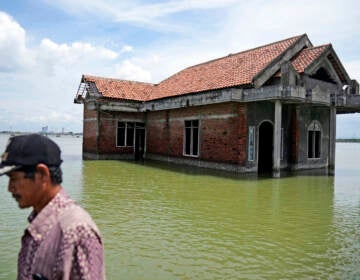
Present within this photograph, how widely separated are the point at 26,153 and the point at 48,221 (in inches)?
12.8

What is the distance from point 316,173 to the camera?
1653cm

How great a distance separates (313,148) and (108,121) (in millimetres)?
11910

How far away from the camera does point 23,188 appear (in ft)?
5.56

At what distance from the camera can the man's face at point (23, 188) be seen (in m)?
1.67

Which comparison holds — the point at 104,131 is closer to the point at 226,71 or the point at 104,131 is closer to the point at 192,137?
the point at 192,137

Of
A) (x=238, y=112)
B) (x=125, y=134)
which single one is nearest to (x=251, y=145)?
(x=238, y=112)

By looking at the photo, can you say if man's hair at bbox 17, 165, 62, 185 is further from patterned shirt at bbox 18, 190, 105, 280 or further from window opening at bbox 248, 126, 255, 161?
window opening at bbox 248, 126, 255, 161

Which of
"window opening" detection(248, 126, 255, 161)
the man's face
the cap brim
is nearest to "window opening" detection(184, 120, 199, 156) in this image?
"window opening" detection(248, 126, 255, 161)

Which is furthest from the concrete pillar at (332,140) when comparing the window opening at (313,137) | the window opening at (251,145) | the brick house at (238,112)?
the window opening at (251,145)

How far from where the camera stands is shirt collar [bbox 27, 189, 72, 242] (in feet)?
5.09

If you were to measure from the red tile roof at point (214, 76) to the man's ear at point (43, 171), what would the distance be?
14221 millimetres

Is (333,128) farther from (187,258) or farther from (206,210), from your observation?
(187,258)

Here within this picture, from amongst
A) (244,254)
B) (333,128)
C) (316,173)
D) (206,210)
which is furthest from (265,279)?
(333,128)

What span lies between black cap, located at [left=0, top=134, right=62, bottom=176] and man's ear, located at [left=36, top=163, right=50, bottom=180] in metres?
0.02
